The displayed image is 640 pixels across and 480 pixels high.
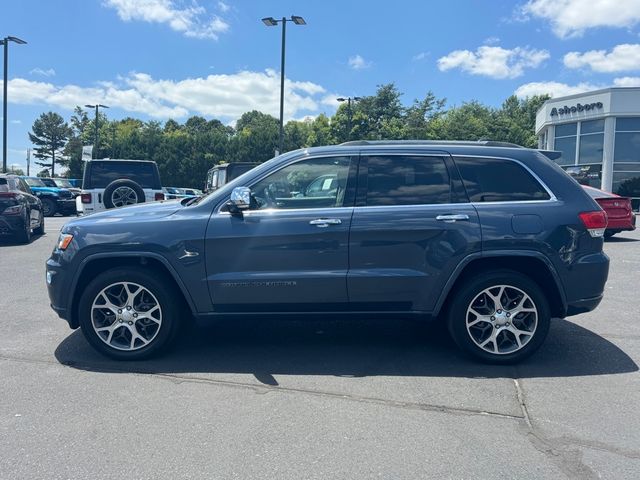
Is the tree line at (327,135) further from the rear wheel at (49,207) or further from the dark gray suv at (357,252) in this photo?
the dark gray suv at (357,252)

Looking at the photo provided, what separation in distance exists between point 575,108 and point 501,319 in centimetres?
3145

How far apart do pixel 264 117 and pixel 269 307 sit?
101m

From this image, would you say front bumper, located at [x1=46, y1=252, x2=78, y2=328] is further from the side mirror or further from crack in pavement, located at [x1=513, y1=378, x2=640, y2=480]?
crack in pavement, located at [x1=513, y1=378, x2=640, y2=480]

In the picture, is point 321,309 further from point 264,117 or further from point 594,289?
point 264,117

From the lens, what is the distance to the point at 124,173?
1373 cm

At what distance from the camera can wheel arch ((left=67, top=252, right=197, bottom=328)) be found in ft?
15.1

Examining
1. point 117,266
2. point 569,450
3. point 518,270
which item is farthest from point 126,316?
point 569,450

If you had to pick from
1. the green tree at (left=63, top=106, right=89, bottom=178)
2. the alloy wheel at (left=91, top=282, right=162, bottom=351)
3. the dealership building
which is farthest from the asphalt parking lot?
the green tree at (left=63, top=106, right=89, bottom=178)

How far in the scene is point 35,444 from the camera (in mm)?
3326

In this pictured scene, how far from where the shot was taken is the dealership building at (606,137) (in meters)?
29.7

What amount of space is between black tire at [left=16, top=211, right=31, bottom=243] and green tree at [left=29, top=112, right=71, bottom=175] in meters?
85.2

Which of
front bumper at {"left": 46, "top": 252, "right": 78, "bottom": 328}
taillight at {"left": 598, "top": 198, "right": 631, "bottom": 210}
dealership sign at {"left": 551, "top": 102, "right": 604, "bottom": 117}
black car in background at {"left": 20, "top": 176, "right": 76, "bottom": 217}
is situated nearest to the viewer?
front bumper at {"left": 46, "top": 252, "right": 78, "bottom": 328}

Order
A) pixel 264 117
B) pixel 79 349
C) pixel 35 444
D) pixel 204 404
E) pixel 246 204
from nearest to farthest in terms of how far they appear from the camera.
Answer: pixel 35 444 → pixel 204 404 → pixel 246 204 → pixel 79 349 → pixel 264 117

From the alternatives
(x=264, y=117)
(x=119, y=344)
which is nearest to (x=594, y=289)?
(x=119, y=344)
